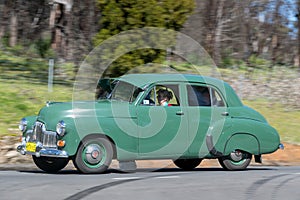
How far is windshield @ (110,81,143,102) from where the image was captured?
11.5 m

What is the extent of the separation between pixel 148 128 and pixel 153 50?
7168 mm

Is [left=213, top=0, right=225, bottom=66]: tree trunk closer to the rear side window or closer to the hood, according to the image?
the rear side window

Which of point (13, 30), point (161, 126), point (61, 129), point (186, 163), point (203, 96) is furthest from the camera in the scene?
point (13, 30)

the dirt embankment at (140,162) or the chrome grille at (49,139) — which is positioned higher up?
the chrome grille at (49,139)

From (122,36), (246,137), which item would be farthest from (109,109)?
(122,36)

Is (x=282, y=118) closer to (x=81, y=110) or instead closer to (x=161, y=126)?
(x=161, y=126)

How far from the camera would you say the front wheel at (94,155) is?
1084 cm

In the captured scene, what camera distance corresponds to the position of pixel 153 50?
59.5 feet

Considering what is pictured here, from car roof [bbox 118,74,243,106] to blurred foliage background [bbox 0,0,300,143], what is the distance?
193 inches

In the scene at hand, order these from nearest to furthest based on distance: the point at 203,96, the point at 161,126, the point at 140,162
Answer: the point at 161,126 < the point at 203,96 < the point at 140,162

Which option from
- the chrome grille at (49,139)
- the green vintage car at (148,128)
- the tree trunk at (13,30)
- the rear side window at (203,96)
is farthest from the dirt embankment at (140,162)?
the tree trunk at (13,30)

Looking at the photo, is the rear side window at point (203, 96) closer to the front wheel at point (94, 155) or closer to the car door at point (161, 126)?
the car door at point (161, 126)

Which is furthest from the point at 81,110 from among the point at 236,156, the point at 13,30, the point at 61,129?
the point at 13,30

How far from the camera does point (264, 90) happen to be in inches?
1061
